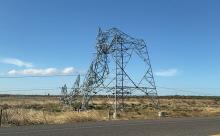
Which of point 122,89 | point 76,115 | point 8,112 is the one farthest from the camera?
point 122,89

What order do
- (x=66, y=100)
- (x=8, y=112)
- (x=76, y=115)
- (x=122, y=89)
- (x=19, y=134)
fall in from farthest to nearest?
(x=66, y=100) → (x=122, y=89) → (x=76, y=115) → (x=8, y=112) → (x=19, y=134)

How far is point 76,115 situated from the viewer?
32875 mm

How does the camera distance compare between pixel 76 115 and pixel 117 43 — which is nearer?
pixel 76 115

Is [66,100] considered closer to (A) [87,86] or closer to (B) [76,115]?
(A) [87,86]

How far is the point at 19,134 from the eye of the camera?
60.7 ft

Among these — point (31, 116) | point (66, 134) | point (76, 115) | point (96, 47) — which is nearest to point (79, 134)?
point (66, 134)

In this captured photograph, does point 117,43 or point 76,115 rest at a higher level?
point 117,43

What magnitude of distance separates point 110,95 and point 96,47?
19.9ft

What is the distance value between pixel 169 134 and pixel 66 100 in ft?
121

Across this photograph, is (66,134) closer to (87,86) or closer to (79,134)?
(79,134)

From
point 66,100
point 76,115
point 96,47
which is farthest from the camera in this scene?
point 66,100

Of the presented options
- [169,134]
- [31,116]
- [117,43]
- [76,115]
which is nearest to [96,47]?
[117,43]

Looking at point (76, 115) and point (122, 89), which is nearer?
point (76, 115)

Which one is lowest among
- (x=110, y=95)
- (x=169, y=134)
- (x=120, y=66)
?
(x=169, y=134)
